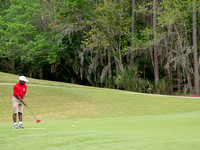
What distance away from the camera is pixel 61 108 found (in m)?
20.7

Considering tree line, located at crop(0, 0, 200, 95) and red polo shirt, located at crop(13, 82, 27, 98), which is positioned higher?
tree line, located at crop(0, 0, 200, 95)

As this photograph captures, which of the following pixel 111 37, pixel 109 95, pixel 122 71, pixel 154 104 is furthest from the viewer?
pixel 111 37

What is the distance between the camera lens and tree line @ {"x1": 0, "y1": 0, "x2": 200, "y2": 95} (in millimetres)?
34562

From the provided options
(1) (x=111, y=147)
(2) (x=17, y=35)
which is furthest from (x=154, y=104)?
(2) (x=17, y=35)

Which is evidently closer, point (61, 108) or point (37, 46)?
point (61, 108)

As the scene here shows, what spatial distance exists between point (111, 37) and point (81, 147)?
33.6 meters

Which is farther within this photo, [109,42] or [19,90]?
[109,42]

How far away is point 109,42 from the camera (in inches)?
1533

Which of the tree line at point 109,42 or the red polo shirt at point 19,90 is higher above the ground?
the tree line at point 109,42

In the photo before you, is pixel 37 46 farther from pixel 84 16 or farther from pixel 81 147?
pixel 81 147

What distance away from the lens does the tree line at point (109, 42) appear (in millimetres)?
34562

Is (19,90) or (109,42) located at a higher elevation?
(109,42)

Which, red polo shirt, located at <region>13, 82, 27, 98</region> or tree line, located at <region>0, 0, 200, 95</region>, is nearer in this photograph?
red polo shirt, located at <region>13, 82, 27, 98</region>

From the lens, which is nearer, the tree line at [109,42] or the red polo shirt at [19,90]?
the red polo shirt at [19,90]
